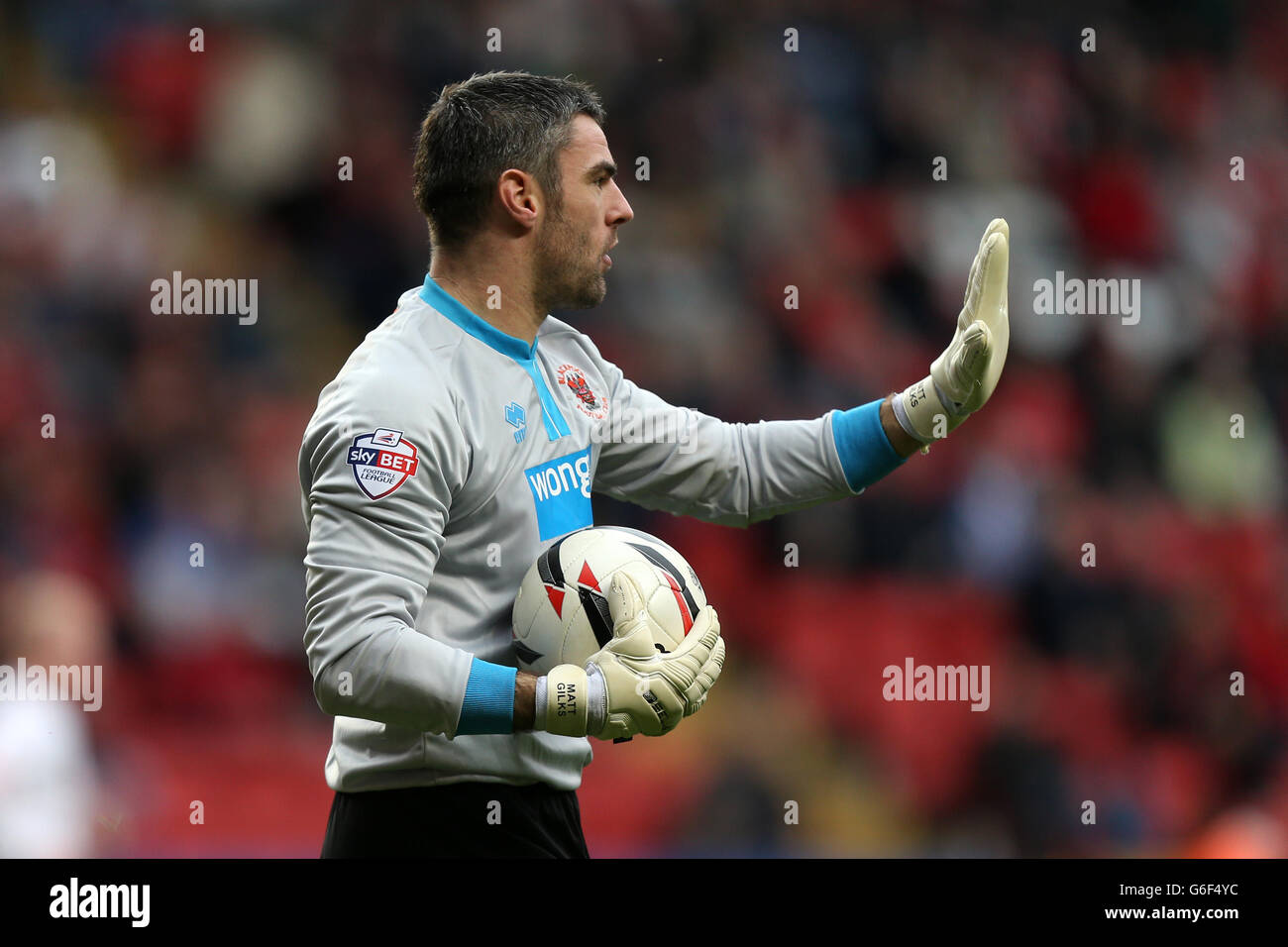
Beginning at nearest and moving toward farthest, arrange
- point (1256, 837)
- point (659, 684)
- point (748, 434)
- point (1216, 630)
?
point (659, 684)
point (748, 434)
point (1256, 837)
point (1216, 630)

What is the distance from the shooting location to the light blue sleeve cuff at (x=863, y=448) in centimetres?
313

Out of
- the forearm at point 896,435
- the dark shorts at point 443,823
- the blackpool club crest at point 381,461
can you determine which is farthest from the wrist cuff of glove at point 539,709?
the forearm at point 896,435

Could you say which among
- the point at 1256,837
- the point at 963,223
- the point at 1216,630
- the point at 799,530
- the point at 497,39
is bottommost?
the point at 1256,837

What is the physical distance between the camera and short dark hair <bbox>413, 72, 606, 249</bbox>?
9.11ft

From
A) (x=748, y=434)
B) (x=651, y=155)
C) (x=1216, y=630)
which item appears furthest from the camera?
(x=651, y=155)

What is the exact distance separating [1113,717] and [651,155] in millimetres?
3345

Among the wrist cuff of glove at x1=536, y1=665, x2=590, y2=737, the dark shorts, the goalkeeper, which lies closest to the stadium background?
the dark shorts

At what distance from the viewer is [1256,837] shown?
5.21m

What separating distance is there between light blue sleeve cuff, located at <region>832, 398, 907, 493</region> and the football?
25.0 inches

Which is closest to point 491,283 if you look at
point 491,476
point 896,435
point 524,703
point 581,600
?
point 491,476

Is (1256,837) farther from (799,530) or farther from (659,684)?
(659,684)

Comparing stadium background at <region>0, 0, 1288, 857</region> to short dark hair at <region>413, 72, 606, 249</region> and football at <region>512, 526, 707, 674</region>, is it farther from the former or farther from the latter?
short dark hair at <region>413, 72, 606, 249</region>

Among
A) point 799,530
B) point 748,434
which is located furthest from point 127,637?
point 748,434

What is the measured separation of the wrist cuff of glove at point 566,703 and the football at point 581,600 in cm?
12
